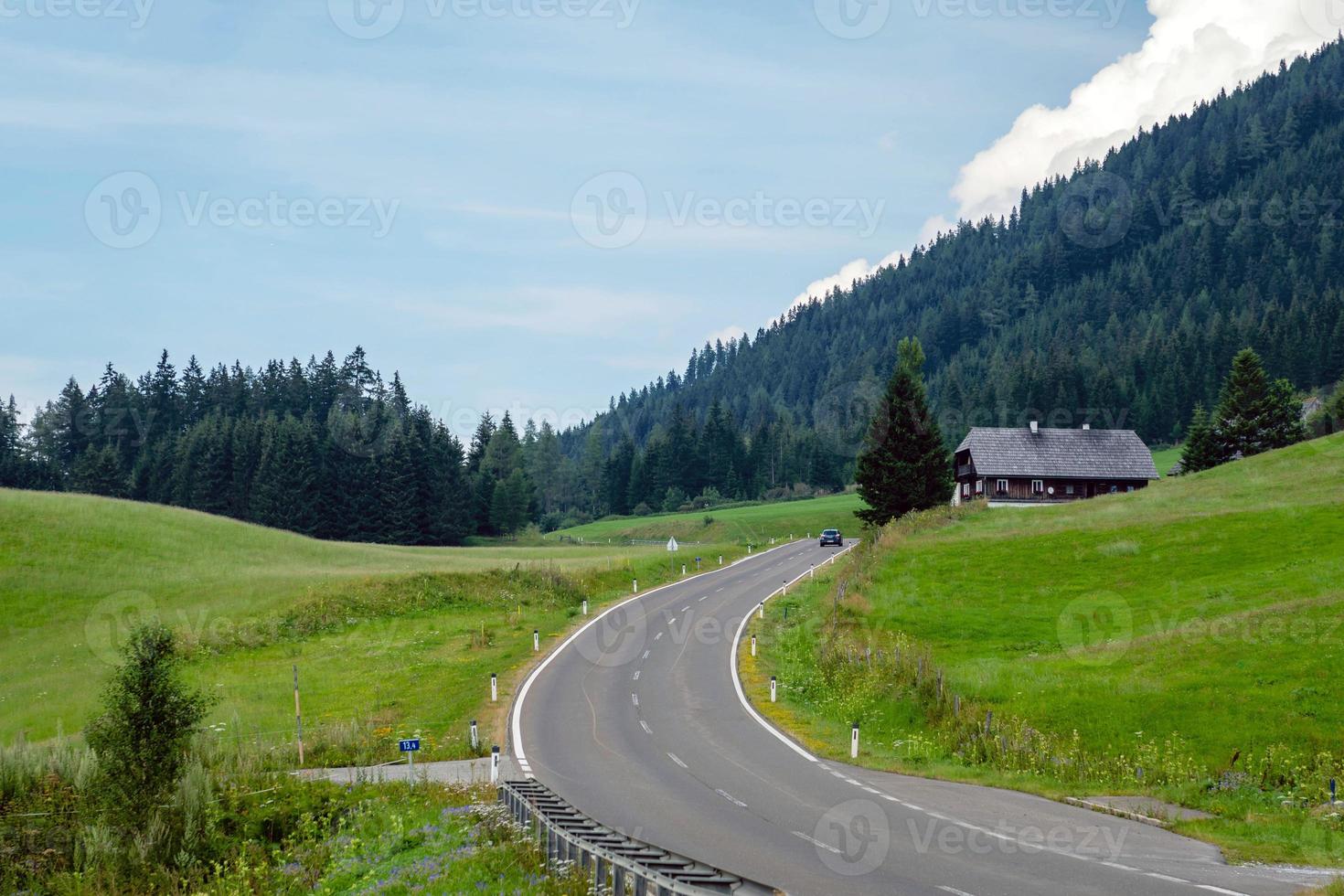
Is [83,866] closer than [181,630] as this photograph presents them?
Yes

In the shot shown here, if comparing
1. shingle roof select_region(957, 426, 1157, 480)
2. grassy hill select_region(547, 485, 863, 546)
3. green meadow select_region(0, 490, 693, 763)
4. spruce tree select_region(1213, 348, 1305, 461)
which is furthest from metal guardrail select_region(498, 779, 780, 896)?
spruce tree select_region(1213, 348, 1305, 461)

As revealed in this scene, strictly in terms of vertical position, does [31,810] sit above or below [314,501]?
below

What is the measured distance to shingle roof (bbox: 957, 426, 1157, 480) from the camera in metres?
82.6

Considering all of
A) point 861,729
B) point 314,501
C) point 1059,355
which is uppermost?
point 1059,355

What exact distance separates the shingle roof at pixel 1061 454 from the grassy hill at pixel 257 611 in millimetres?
36434

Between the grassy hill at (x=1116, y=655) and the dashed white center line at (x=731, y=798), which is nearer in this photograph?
the dashed white center line at (x=731, y=798)

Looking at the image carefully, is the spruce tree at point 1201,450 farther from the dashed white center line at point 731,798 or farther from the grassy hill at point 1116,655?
the dashed white center line at point 731,798

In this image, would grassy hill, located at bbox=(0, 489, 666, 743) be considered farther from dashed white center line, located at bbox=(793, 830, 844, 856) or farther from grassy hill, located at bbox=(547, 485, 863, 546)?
grassy hill, located at bbox=(547, 485, 863, 546)

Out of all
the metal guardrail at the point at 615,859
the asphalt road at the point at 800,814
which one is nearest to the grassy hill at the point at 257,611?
the asphalt road at the point at 800,814

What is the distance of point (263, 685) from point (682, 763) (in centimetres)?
1866

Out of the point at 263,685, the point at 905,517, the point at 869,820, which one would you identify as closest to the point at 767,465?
the point at 905,517

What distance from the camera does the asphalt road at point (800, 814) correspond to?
41.4 feet

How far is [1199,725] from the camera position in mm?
21734

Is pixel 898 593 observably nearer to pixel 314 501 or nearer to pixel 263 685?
pixel 263 685
